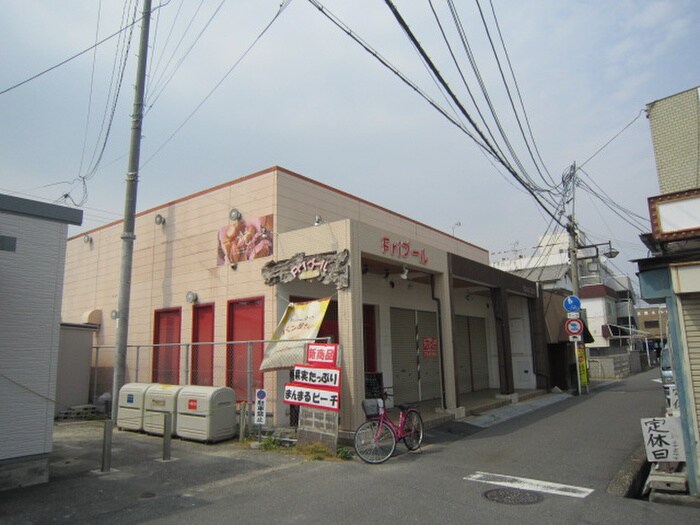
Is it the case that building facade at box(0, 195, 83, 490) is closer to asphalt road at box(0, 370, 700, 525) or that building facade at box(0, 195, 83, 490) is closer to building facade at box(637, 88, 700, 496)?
asphalt road at box(0, 370, 700, 525)

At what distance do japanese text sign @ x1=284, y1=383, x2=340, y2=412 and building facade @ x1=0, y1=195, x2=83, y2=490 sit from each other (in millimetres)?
4129

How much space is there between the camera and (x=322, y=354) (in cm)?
960

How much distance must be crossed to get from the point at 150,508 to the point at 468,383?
15.1 metres

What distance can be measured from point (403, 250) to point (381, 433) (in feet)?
15.8

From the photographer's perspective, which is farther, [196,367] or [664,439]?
[196,367]

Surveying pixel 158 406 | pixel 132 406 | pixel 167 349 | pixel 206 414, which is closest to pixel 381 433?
pixel 206 414

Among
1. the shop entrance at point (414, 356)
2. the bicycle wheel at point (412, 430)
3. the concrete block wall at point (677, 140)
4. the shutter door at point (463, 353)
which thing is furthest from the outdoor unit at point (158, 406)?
the shutter door at point (463, 353)

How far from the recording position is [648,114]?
9.15 meters

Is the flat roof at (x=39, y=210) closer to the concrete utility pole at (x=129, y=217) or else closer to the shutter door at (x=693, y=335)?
the concrete utility pole at (x=129, y=217)

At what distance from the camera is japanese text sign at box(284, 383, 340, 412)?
917 centimetres

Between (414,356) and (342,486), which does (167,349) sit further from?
(342,486)

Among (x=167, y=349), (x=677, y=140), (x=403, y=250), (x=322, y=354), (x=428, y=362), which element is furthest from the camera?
(x=428, y=362)

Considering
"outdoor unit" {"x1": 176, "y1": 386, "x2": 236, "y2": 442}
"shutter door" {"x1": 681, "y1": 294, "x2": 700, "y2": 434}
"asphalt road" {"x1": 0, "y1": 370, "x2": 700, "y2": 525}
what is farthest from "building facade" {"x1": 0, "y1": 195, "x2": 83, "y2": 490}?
"shutter door" {"x1": 681, "y1": 294, "x2": 700, "y2": 434}

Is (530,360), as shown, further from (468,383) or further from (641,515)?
(641,515)
